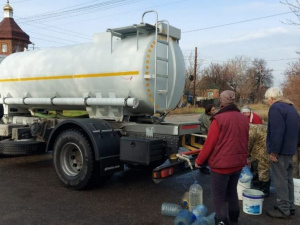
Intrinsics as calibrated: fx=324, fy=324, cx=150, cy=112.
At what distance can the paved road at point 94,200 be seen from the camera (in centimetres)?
453

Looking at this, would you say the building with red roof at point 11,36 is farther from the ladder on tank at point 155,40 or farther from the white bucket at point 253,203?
the white bucket at point 253,203

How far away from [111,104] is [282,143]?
299 centimetres

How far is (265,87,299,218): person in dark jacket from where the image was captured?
456 cm

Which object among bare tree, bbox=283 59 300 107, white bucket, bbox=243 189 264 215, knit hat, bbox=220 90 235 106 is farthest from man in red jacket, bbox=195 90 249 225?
bare tree, bbox=283 59 300 107

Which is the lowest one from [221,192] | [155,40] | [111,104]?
[221,192]

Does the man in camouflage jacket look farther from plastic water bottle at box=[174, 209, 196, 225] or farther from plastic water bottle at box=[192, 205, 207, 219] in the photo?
plastic water bottle at box=[174, 209, 196, 225]

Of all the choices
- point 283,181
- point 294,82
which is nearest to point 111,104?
point 283,181

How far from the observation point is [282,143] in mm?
4594

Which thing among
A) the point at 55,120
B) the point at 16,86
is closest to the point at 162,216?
the point at 55,120

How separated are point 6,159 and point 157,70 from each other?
17.4 feet

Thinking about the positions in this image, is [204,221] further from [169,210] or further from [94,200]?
[94,200]

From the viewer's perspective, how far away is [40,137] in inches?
277

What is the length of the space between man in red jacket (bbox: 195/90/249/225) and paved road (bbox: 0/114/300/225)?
3.14 ft

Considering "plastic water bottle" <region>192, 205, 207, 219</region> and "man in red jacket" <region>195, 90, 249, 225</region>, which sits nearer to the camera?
"man in red jacket" <region>195, 90, 249, 225</region>
